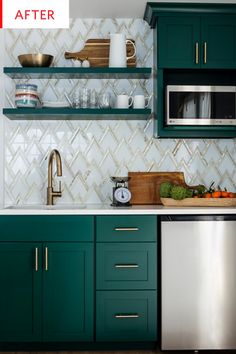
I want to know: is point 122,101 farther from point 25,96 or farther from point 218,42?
point 218,42

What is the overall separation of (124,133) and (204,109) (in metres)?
0.67

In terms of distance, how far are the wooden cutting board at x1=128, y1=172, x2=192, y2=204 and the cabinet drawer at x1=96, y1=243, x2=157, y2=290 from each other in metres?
0.70

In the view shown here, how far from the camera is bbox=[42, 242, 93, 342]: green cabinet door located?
3.37 meters

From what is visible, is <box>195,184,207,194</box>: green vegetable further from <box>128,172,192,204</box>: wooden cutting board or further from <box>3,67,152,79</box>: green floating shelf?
<box>3,67,152,79</box>: green floating shelf

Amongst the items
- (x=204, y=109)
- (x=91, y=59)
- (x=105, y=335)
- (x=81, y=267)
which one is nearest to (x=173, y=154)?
(x=204, y=109)

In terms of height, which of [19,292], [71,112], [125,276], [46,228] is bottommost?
[19,292]

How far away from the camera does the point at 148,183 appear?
4043 millimetres

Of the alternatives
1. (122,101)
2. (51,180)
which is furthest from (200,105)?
(51,180)

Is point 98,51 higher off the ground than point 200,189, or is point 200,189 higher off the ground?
point 98,51

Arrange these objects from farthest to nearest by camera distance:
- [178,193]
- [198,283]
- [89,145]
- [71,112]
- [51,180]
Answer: [89,145], [51,180], [71,112], [178,193], [198,283]

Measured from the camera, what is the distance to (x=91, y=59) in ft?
13.1

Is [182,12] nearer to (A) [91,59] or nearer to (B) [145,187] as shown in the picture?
(A) [91,59]

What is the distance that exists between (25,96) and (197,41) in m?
1.33

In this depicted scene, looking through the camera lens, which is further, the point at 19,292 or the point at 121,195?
the point at 121,195
